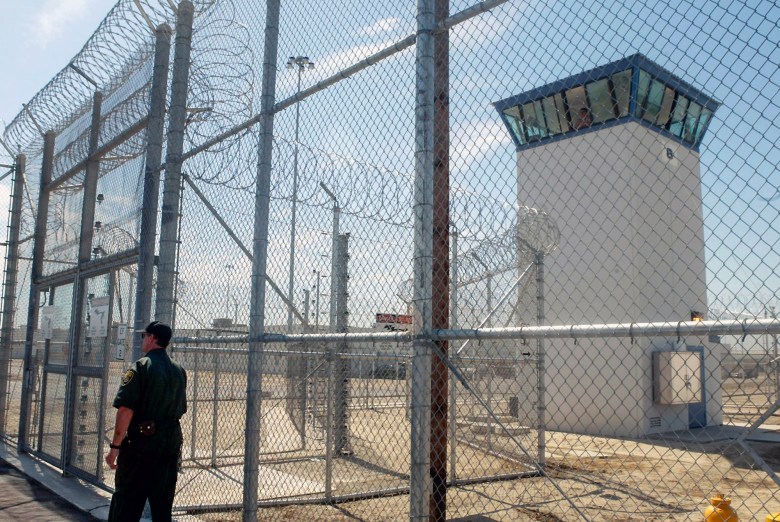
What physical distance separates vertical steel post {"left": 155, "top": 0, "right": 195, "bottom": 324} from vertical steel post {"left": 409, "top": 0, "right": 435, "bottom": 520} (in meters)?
3.14

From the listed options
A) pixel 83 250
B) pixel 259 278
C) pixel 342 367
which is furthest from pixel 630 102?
pixel 342 367

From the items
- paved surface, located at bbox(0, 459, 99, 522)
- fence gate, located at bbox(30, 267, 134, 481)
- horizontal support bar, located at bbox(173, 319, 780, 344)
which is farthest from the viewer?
fence gate, located at bbox(30, 267, 134, 481)

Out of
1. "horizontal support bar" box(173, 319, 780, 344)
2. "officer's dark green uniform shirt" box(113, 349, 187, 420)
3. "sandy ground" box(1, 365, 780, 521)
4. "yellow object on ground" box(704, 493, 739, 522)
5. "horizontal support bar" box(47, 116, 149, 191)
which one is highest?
"horizontal support bar" box(47, 116, 149, 191)

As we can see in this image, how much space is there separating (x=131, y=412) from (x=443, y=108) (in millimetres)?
2878

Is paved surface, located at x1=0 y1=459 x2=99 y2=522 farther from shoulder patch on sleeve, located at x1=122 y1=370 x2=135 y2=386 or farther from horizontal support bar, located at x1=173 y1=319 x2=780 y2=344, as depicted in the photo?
horizontal support bar, located at x1=173 y1=319 x2=780 y2=344

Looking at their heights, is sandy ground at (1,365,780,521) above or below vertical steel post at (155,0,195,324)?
below

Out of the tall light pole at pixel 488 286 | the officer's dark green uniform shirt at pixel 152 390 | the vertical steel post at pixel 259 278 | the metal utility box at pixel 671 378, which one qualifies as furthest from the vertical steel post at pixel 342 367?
the metal utility box at pixel 671 378

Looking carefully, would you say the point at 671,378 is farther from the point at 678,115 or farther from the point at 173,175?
the point at 173,175

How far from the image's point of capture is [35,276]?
10008 mm

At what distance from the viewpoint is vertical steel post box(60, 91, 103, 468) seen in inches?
310

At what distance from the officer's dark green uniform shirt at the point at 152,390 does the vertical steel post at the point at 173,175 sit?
0.91 meters

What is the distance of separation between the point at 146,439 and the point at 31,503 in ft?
10.6

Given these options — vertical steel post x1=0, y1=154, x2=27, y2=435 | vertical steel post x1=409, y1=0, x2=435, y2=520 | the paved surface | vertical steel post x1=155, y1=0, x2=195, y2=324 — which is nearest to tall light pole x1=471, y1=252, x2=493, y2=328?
vertical steel post x1=155, y1=0, x2=195, y2=324

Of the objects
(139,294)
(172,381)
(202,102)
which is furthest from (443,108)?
(139,294)
